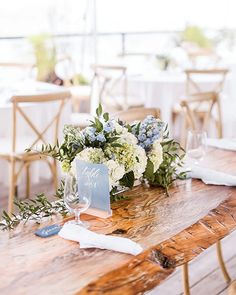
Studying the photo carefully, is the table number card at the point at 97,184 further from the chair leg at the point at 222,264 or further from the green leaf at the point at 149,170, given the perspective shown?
the chair leg at the point at 222,264

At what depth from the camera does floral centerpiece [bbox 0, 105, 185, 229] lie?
1.81m

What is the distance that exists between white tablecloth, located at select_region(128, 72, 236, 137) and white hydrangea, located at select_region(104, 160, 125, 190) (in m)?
3.61

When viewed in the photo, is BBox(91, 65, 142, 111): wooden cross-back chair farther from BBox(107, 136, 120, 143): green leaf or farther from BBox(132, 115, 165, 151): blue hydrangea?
BBox(107, 136, 120, 143): green leaf

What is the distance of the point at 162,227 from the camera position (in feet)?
5.69

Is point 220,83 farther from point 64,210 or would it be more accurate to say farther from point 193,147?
point 64,210

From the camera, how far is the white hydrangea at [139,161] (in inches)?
73.9

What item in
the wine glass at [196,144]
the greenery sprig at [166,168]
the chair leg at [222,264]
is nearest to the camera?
the greenery sprig at [166,168]

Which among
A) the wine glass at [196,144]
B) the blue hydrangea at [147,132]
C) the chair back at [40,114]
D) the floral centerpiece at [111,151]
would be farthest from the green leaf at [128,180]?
the chair back at [40,114]

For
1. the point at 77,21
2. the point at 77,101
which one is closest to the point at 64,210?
the point at 77,101

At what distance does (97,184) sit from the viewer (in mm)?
1791

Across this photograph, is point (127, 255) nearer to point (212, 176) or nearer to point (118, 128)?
point (118, 128)

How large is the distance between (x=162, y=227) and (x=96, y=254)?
0.27 m

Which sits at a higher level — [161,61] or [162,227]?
[161,61]

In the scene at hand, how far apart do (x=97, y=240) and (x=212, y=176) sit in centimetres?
74
